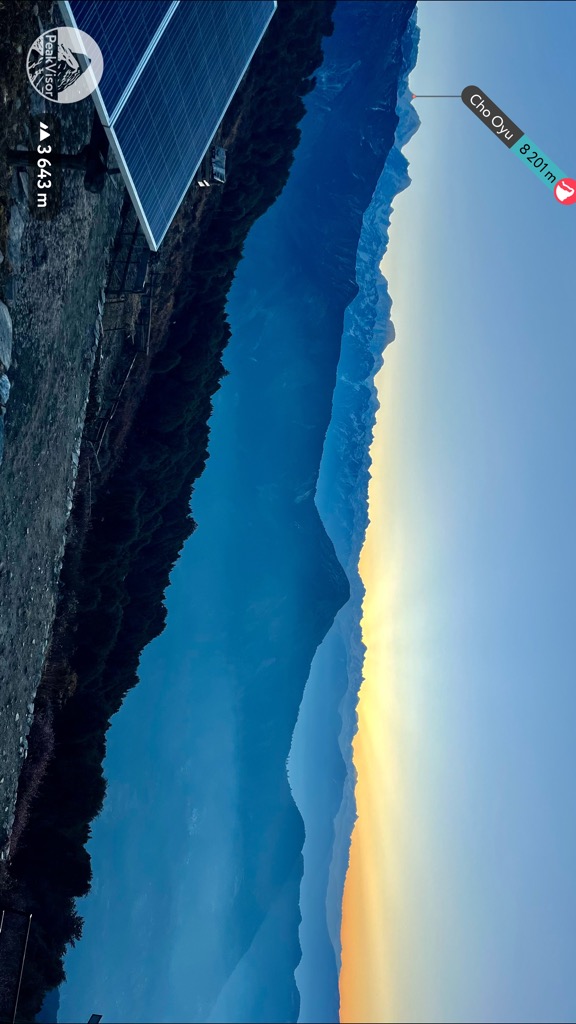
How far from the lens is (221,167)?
1859 centimetres

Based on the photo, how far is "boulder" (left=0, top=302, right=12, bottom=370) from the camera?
1001 centimetres

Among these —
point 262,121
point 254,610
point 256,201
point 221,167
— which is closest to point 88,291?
point 221,167

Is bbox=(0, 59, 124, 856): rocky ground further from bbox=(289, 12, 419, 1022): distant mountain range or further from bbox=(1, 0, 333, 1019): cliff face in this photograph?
bbox=(289, 12, 419, 1022): distant mountain range

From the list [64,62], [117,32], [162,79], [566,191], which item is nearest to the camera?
[64,62]

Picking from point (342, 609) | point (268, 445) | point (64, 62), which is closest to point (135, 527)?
point (64, 62)

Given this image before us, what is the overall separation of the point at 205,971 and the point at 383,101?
88.0 feet

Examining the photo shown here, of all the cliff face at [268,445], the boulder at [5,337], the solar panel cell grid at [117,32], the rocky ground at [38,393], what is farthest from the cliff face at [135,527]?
the solar panel cell grid at [117,32]

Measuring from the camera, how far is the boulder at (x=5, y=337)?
32.8ft

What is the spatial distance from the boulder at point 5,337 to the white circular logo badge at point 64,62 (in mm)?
2746

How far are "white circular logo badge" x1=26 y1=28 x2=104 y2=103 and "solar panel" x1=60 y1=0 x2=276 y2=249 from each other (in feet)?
0.45

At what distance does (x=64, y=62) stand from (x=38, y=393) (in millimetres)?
4115

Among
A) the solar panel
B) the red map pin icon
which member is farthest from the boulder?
the red map pin icon

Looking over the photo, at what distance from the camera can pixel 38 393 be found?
38.9 feet

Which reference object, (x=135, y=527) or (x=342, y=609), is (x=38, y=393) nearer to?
(x=135, y=527)
